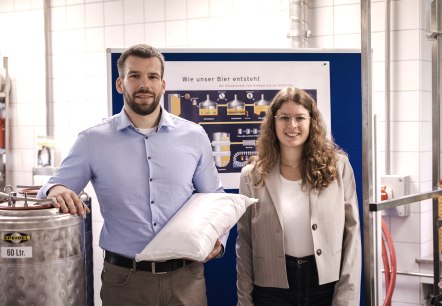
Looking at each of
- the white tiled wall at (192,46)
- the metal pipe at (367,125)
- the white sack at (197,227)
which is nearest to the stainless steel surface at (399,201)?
the metal pipe at (367,125)

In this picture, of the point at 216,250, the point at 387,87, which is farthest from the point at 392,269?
the point at 216,250

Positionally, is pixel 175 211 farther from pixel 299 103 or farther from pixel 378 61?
pixel 378 61

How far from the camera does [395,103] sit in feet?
11.6

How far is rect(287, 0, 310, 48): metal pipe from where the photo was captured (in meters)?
3.57

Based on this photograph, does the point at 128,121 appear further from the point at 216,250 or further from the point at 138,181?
the point at 216,250

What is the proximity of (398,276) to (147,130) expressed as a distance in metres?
2.16

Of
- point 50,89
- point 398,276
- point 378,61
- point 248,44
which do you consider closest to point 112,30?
point 50,89

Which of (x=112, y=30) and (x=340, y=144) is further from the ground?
(x=112, y=30)

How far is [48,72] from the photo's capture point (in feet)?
14.7

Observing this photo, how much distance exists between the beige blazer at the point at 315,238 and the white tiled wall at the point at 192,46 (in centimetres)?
145

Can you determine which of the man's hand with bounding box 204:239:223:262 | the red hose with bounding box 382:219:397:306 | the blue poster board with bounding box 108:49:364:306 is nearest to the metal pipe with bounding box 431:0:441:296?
the blue poster board with bounding box 108:49:364:306

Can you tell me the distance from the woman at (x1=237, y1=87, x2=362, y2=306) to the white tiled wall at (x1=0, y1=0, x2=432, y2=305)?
4.74ft

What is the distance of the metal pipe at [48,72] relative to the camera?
176 inches

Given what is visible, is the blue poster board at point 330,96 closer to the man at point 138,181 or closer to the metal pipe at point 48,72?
the man at point 138,181
